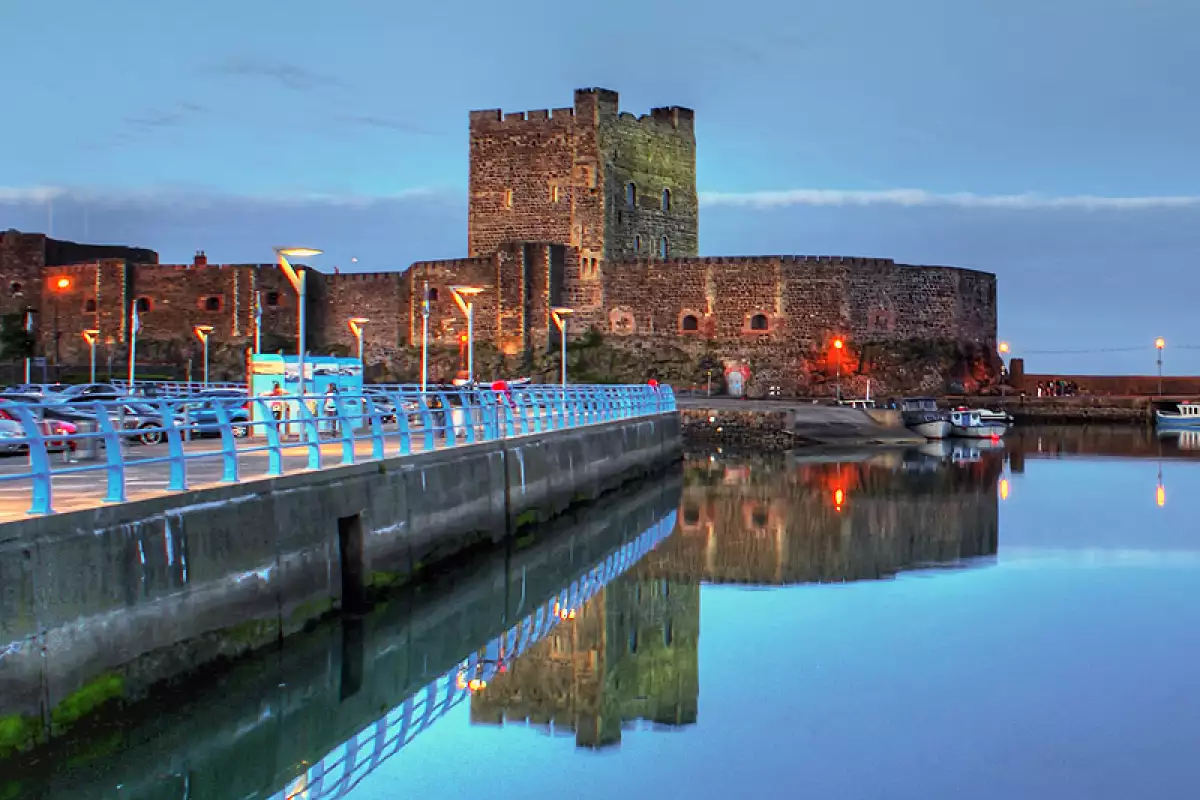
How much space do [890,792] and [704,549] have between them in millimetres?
11860

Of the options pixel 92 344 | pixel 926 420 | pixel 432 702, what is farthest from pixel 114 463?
pixel 926 420

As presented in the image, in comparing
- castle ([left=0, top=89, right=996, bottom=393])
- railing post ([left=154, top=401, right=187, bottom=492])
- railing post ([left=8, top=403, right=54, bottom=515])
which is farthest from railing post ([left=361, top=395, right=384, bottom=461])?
castle ([left=0, top=89, right=996, bottom=393])

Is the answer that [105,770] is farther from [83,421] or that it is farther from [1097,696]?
[83,421]

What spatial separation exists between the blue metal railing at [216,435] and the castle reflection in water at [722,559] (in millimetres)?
2979

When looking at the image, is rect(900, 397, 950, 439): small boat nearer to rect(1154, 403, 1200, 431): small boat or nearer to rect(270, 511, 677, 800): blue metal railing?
rect(1154, 403, 1200, 431): small boat

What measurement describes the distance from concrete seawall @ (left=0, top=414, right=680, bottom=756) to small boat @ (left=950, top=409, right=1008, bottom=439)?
3362cm

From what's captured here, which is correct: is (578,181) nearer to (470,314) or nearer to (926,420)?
(926,420)

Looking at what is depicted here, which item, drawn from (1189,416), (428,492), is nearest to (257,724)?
(428,492)

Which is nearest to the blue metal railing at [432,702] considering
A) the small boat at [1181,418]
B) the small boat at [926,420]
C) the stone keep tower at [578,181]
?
the small boat at [926,420]

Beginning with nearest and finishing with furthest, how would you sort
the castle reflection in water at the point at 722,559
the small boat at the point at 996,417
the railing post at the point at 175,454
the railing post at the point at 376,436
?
the railing post at the point at 175,454 < the castle reflection in water at the point at 722,559 < the railing post at the point at 376,436 < the small boat at the point at 996,417

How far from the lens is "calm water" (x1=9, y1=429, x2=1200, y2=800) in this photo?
30.6 feet

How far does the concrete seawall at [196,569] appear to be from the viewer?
333 inches

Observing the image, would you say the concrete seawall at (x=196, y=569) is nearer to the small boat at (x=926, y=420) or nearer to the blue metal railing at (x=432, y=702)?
the blue metal railing at (x=432, y=702)

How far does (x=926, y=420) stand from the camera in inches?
1833
